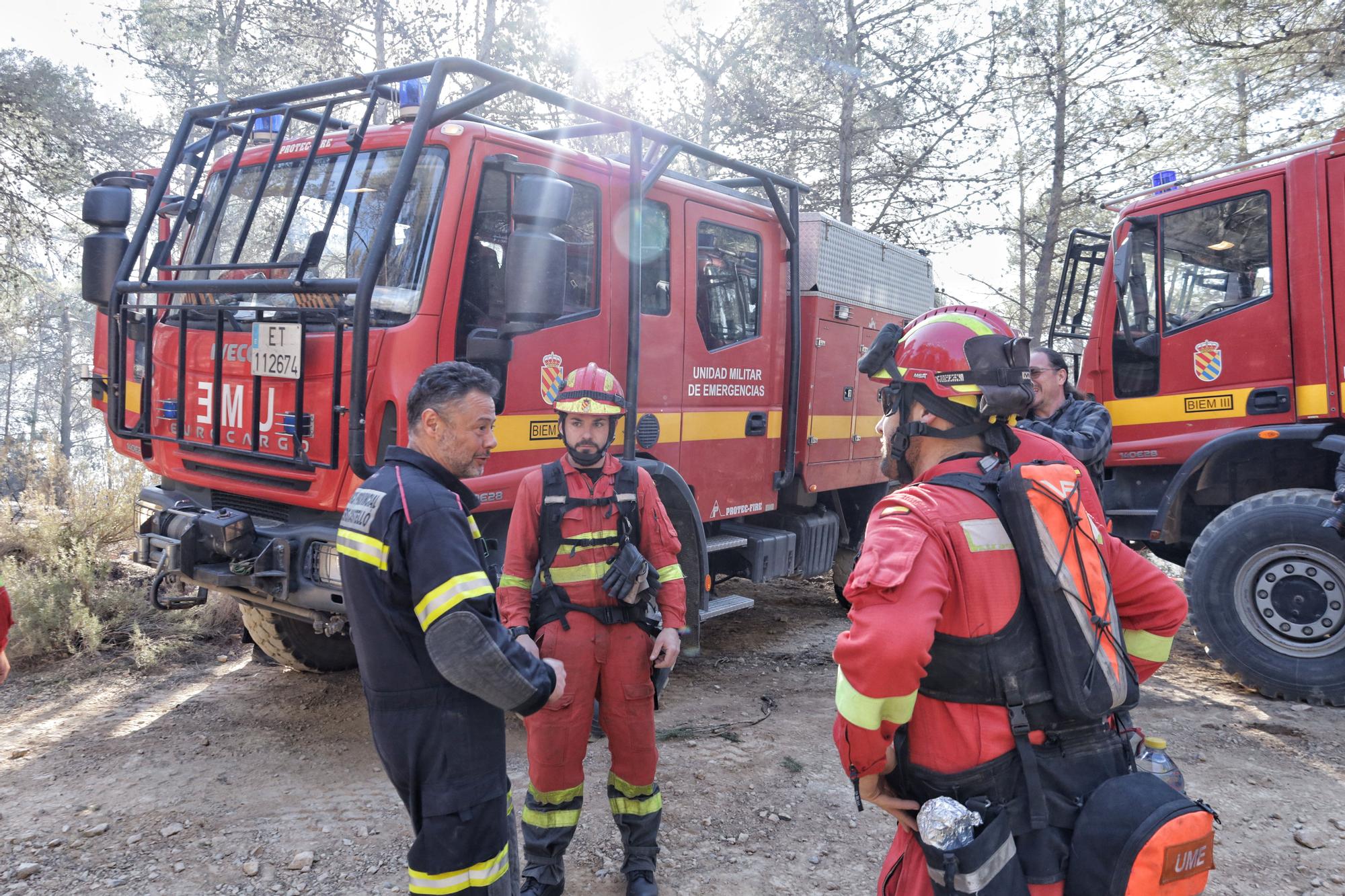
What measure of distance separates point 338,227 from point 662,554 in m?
2.07

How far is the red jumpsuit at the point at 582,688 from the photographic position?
118 inches

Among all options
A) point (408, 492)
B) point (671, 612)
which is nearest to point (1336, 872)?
point (671, 612)

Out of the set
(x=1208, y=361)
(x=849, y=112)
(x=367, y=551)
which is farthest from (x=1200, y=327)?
(x=849, y=112)

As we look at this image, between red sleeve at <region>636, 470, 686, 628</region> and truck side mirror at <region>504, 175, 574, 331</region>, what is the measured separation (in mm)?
778

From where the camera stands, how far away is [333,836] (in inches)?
134

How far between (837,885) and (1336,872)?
5.87 feet

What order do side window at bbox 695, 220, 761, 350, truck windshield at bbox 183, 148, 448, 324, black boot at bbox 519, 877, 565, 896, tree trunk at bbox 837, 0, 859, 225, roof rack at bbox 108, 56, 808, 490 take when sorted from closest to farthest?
black boot at bbox 519, 877, 565, 896 → roof rack at bbox 108, 56, 808, 490 → truck windshield at bbox 183, 148, 448, 324 → side window at bbox 695, 220, 761, 350 → tree trunk at bbox 837, 0, 859, 225

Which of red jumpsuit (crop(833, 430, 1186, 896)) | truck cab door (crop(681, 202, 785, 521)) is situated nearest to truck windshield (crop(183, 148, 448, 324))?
truck cab door (crop(681, 202, 785, 521))

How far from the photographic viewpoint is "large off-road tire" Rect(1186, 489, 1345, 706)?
477cm

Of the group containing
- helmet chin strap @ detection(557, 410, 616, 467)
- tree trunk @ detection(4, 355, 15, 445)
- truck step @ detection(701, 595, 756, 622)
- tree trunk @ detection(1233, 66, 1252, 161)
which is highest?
tree trunk @ detection(1233, 66, 1252, 161)

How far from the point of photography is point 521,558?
10.4 ft

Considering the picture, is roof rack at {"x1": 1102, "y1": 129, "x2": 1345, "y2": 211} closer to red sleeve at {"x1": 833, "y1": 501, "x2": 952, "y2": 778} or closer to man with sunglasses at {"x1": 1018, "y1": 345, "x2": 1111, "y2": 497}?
man with sunglasses at {"x1": 1018, "y1": 345, "x2": 1111, "y2": 497}

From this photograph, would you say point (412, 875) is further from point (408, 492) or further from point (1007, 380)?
point (1007, 380)

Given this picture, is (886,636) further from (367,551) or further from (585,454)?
(585,454)
